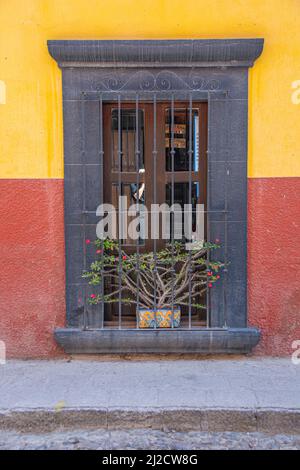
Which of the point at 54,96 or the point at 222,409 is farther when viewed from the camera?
the point at 54,96

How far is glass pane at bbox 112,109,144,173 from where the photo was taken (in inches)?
181

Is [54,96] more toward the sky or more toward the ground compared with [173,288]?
more toward the sky

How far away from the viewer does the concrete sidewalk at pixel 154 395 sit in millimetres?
3545

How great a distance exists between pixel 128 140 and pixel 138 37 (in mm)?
951

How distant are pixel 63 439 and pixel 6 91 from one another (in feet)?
10.1

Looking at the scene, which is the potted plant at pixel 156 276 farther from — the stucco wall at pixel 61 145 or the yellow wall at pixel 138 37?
the yellow wall at pixel 138 37

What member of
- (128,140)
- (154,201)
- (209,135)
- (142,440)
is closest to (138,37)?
(128,140)

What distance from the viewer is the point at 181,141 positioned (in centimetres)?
462

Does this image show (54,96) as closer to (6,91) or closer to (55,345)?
(6,91)

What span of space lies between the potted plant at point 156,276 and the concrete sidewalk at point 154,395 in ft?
1.65
